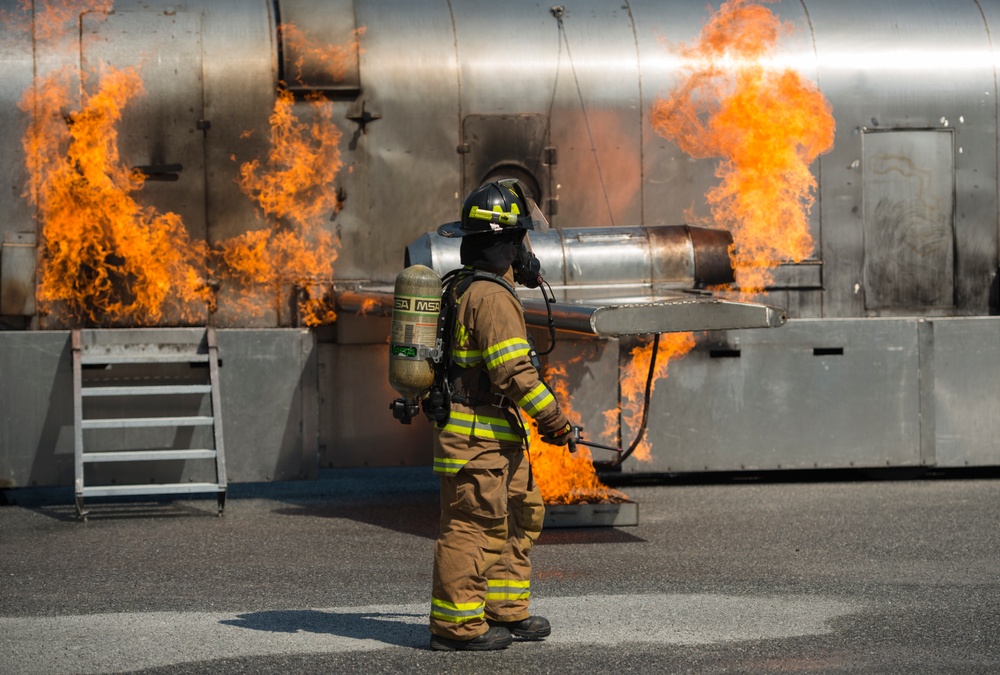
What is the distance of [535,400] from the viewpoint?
19.0ft

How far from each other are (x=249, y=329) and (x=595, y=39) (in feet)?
11.4

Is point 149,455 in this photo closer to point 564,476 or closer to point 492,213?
point 564,476

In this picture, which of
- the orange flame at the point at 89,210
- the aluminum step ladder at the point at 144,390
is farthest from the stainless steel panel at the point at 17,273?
the aluminum step ladder at the point at 144,390

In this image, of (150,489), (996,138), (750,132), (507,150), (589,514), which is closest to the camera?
(589,514)

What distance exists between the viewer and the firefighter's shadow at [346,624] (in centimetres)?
606

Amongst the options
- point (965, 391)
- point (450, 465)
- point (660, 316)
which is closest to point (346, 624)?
point (450, 465)

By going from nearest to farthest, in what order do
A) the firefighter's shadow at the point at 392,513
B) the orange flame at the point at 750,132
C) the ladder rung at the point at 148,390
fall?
the firefighter's shadow at the point at 392,513 < the ladder rung at the point at 148,390 < the orange flame at the point at 750,132

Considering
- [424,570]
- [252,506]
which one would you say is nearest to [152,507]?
[252,506]

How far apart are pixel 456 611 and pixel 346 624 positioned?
2.70 ft

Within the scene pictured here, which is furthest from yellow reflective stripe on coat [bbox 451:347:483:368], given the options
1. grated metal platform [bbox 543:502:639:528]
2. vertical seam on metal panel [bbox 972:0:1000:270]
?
vertical seam on metal panel [bbox 972:0:1000:270]

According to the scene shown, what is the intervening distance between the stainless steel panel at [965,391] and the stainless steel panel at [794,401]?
0.19 meters

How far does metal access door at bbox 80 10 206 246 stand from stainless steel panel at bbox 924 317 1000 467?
19.0 ft

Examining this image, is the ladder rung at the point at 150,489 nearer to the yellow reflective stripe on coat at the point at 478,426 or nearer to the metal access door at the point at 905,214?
the yellow reflective stripe on coat at the point at 478,426

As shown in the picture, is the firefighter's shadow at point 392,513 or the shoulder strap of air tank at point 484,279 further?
the firefighter's shadow at point 392,513
